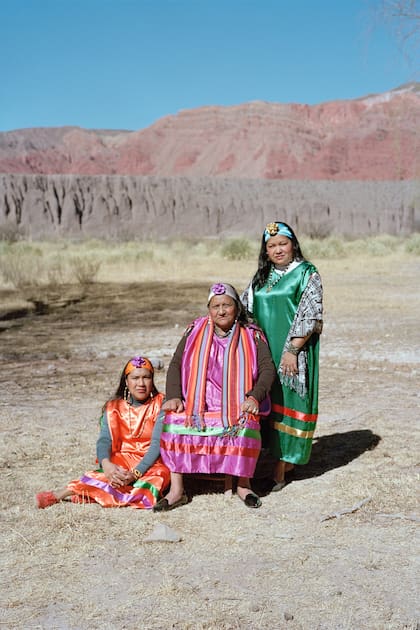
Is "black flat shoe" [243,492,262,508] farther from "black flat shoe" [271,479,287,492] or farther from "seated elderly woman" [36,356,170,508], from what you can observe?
"seated elderly woman" [36,356,170,508]

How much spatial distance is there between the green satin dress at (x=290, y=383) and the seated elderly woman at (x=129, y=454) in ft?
2.41

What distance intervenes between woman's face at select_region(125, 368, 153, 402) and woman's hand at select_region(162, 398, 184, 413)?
273 mm

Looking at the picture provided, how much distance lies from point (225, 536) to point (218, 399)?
825 mm

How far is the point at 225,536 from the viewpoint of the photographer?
395 centimetres

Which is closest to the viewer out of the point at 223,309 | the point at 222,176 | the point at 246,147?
the point at 223,309

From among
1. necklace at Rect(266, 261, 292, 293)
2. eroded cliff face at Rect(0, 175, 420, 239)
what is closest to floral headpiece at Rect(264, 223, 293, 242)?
necklace at Rect(266, 261, 292, 293)

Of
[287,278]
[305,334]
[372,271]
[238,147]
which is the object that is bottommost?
[372,271]

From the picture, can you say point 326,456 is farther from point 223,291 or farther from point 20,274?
point 20,274

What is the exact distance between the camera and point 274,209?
65000 mm

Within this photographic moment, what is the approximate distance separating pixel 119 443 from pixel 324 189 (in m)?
67.8

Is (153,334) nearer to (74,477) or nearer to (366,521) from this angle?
(74,477)


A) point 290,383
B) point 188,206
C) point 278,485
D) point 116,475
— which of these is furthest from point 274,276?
point 188,206

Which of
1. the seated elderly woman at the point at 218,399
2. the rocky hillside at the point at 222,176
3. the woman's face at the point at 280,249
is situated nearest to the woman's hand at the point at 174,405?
the seated elderly woman at the point at 218,399

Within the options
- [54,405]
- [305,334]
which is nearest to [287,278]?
[305,334]
